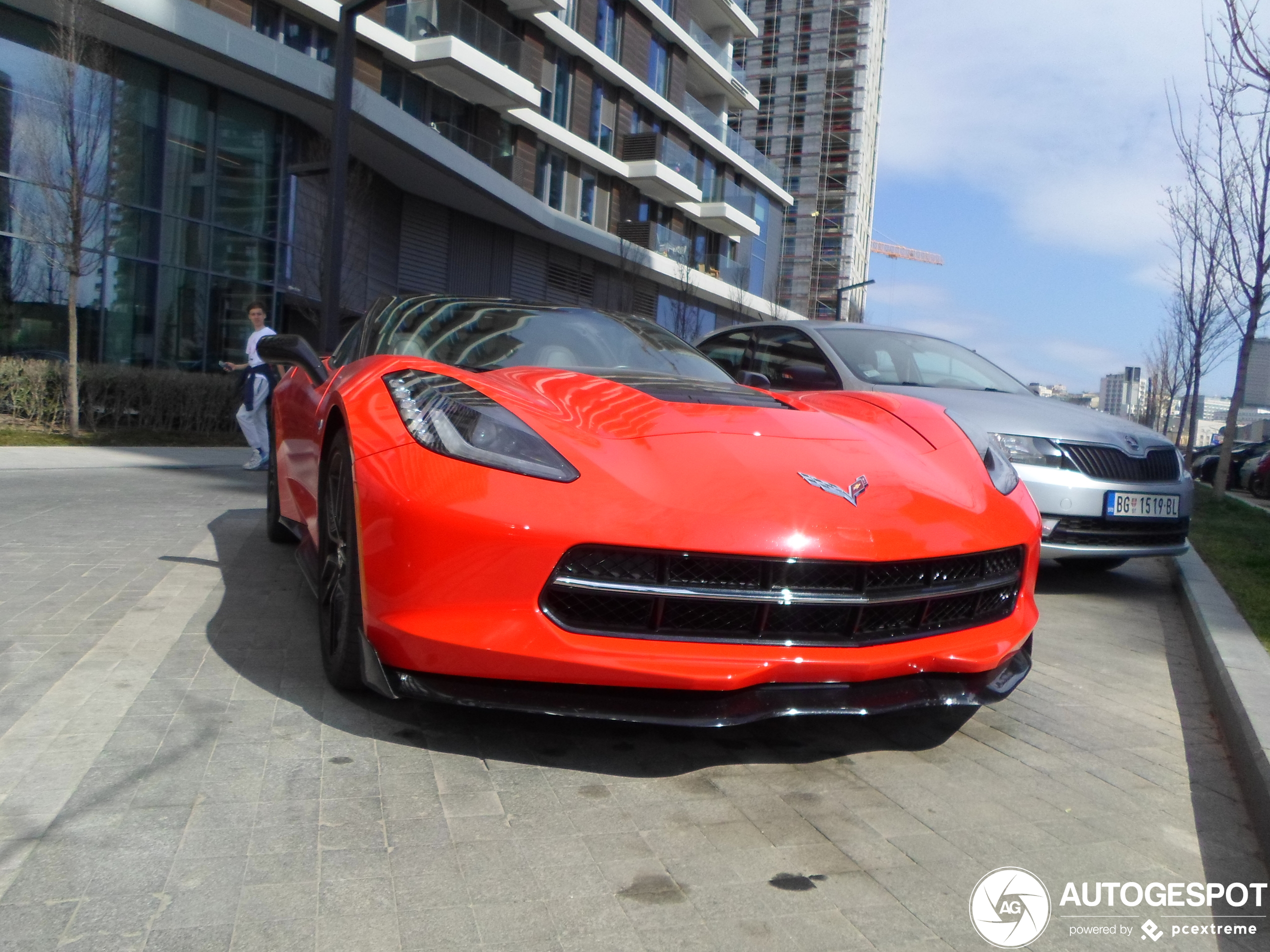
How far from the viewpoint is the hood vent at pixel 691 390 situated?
11.0 ft

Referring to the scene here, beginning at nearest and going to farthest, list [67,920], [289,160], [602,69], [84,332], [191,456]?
[67,920] → [191,456] → [84,332] → [289,160] → [602,69]

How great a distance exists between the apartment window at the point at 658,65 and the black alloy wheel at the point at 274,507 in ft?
107

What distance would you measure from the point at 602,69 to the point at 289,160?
14656mm

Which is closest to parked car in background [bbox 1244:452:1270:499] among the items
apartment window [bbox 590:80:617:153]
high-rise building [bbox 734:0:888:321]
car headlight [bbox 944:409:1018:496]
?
apartment window [bbox 590:80:617:153]

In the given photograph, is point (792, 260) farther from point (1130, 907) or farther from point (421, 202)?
point (1130, 907)

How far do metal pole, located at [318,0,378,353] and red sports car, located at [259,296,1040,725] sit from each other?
24.4 feet

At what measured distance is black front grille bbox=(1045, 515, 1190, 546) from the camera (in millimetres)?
5488

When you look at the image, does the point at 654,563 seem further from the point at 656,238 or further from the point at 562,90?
the point at 656,238

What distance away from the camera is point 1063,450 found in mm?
5559

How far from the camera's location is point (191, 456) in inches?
442

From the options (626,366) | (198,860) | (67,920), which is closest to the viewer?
(67,920)

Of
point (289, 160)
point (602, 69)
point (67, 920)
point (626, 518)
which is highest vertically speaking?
point (602, 69)

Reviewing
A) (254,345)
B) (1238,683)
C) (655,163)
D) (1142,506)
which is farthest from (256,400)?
(655,163)

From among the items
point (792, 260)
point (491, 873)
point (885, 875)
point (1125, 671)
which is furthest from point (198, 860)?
point (792, 260)
